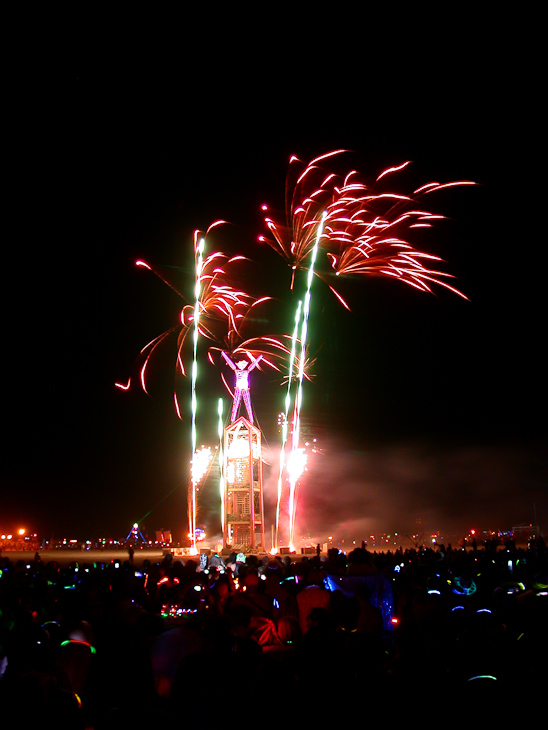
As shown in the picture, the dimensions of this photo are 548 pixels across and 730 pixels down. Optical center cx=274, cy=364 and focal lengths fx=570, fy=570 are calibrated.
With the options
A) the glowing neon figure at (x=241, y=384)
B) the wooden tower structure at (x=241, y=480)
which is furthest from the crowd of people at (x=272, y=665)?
the glowing neon figure at (x=241, y=384)

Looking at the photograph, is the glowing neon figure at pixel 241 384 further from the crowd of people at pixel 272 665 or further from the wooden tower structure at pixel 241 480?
the crowd of people at pixel 272 665

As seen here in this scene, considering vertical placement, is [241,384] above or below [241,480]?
above

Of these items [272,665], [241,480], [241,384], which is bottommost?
[272,665]

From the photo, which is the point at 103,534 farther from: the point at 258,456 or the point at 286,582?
the point at 286,582

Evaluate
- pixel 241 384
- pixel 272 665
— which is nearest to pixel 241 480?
pixel 241 384

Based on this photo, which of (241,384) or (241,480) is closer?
(241,480)

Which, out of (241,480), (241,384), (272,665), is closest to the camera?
(272,665)

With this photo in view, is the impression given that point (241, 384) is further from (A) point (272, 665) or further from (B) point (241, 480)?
(A) point (272, 665)

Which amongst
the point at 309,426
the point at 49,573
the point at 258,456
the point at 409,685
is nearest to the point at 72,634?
the point at 409,685

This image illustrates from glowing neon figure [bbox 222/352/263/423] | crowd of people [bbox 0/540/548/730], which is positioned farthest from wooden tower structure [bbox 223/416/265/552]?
crowd of people [bbox 0/540/548/730]

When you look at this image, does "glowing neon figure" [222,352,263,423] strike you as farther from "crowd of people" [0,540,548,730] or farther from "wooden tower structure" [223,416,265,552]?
"crowd of people" [0,540,548,730]
